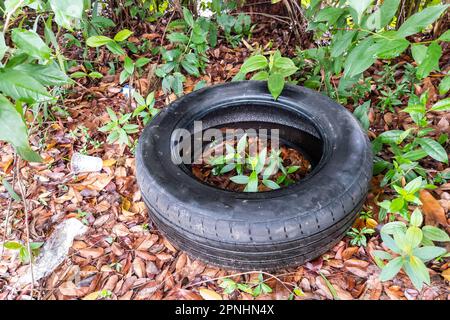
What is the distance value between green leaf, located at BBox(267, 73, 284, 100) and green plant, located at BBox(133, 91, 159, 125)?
77cm

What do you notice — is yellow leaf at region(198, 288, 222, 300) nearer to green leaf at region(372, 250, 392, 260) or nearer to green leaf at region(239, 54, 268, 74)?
green leaf at region(372, 250, 392, 260)

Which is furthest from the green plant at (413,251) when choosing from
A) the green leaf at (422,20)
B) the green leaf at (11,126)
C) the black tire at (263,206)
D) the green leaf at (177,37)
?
the green leaf at (177,37)

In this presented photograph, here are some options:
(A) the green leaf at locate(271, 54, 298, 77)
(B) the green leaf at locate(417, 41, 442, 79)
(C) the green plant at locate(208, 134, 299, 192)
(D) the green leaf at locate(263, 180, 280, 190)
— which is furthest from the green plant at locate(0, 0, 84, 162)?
(B) the green leaf at locate(417, 41, 442, 79)

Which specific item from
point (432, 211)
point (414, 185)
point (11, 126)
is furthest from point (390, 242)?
point (11, 126)

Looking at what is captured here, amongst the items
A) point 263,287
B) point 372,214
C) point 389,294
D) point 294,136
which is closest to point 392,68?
point 294,136

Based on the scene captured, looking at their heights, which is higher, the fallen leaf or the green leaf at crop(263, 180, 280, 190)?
the green leaf at crop(263, 180, 280, 190)

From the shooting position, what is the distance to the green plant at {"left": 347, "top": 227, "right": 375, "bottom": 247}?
191 centimetres

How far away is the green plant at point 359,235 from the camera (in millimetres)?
1911

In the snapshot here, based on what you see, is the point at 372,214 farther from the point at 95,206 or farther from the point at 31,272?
the point at 31,272

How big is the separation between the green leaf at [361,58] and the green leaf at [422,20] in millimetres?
137

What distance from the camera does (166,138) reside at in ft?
6.80

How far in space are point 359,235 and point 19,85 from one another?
1.58 metres

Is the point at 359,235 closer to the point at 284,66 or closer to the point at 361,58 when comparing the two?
the point at 361,58

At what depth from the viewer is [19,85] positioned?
128cm
